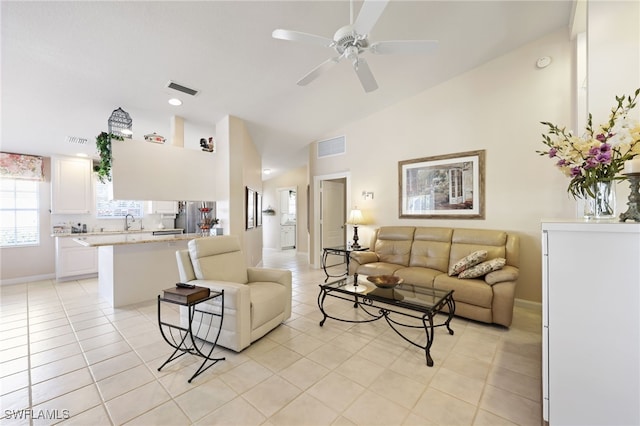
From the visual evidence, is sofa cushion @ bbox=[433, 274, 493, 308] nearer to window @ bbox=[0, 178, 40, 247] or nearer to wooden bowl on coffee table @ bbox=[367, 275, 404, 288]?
wooden bowl on coffee table @ bbox=[367, 275, 404, 288]

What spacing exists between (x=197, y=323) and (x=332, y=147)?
4169 millimetres

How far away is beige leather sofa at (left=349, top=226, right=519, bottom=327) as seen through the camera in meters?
2.80

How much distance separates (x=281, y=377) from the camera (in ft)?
6.57

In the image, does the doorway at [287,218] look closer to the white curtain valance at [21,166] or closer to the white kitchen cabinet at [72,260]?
the white kitchen cabinet at [72,260]

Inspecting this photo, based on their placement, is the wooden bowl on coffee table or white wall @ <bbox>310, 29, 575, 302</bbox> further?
white wall @ <bbox>310, 29, 575, 302</bbox>

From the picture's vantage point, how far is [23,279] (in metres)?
4.78

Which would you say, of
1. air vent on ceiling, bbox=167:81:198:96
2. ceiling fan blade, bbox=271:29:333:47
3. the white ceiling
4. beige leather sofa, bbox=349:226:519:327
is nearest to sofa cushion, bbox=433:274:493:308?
beige leather sofa, bbox=349:226:519:327

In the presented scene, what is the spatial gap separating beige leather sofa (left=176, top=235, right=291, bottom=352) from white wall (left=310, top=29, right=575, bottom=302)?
2.68 m

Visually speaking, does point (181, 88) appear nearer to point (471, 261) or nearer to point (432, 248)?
point (432, 248)

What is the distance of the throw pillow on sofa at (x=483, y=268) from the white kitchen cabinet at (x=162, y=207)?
5586 millimetres

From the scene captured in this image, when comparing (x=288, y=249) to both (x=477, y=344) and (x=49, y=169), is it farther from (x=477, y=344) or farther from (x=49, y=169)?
(x=477, y=344)

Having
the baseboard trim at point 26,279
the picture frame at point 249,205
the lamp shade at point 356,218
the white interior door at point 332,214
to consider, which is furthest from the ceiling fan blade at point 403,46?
the baseboard trim at point 26,279

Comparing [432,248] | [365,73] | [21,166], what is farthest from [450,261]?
[21,166]

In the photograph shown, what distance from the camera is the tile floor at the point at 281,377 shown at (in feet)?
5.38
